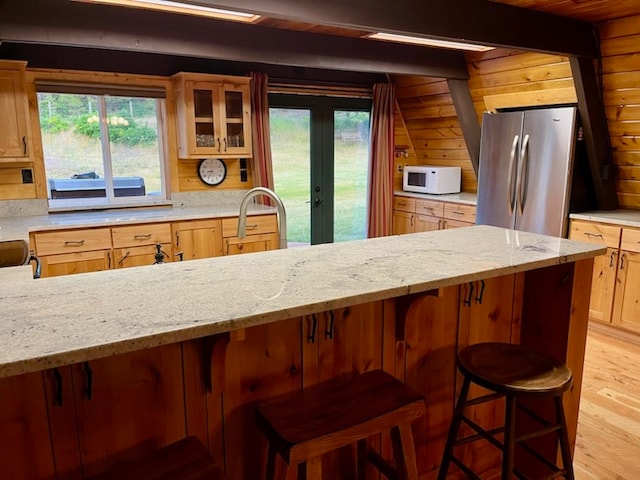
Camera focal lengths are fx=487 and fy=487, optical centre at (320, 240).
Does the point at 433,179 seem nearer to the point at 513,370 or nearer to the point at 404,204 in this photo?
the point at 404,204

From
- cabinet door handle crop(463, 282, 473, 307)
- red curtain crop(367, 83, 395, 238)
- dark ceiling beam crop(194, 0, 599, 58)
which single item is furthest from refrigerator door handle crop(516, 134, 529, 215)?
cabinet door handle crop(463, 282, 473, 307)

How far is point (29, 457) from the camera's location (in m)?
1.18

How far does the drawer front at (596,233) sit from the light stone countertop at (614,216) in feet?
Result: 0.14

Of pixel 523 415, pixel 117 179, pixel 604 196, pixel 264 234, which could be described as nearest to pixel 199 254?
pixel 264 234

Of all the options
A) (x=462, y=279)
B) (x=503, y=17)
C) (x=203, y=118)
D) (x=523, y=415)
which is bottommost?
(x=523, y=415)

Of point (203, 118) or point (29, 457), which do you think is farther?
point (203, 118)

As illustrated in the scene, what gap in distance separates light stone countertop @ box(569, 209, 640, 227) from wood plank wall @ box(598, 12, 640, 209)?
258 millimetres

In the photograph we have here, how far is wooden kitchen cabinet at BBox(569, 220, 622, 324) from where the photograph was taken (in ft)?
11.9

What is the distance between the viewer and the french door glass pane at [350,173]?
5473mm

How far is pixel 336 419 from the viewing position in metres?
1.36

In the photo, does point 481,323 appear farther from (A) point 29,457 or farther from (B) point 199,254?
(B) point 199,254

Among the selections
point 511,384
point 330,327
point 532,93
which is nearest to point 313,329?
point 330,327

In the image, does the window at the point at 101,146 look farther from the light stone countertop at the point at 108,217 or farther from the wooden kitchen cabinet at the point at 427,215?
the wooden kitchen cabinet at the point at 427,215

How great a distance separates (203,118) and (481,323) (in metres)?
3.18
